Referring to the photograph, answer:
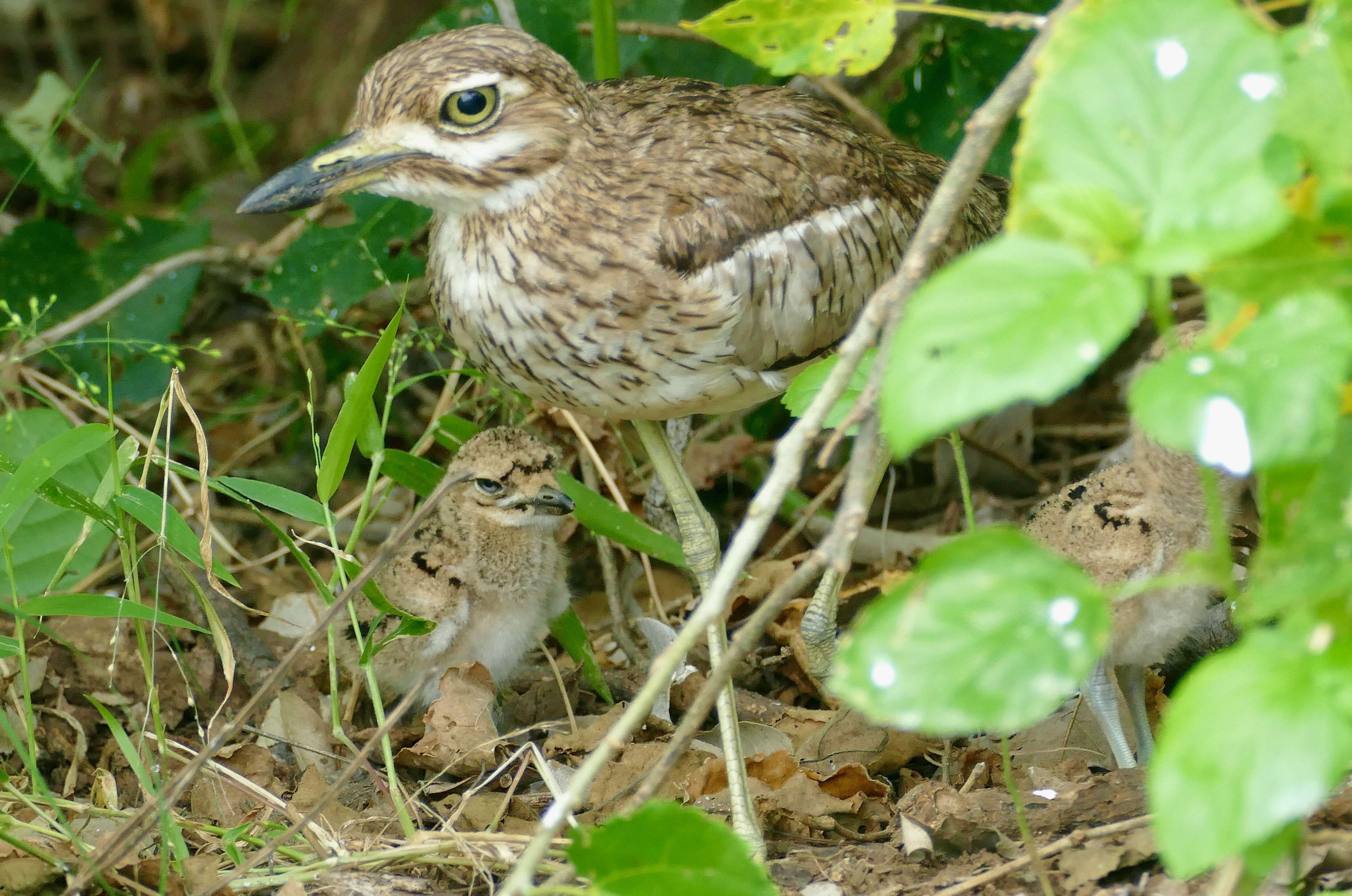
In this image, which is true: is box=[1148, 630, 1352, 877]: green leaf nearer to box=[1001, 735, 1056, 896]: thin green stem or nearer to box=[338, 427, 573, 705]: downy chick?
box=[1001, 735, 1056, 896]: thin green stem

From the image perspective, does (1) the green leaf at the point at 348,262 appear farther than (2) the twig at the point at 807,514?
Yes

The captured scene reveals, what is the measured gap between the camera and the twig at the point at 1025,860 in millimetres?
1628

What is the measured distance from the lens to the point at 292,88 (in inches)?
187

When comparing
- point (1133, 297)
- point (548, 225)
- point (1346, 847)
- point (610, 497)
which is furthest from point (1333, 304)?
point (610, 497)

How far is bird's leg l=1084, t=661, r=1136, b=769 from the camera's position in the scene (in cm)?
204

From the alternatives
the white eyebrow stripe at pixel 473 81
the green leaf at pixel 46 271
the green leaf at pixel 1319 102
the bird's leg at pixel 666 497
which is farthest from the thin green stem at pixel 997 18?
the green leaf at pixel 46 271

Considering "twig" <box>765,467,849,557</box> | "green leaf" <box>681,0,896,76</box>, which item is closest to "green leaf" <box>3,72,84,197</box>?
"twig" <box>765,467,849,557</box>

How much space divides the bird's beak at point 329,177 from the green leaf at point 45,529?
21.3 inches

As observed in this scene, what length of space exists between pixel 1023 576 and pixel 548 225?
1.29 meters

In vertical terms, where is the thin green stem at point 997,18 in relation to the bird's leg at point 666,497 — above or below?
above

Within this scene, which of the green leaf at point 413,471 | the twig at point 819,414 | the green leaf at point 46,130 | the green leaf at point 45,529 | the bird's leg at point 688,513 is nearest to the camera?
the twig at point 819,414

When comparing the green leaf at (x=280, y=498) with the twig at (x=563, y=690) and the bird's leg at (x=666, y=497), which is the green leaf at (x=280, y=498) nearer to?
the twig at (x=563, y=690)

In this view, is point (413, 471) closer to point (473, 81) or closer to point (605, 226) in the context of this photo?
point (605, 226)

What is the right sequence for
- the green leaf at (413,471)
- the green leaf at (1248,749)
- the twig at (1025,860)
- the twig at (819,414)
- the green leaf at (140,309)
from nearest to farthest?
the green leaf at (1248,749) → the twig at (819,414) → the twig at (1025,860) → the green leaf at (413,471) → the green leaf at (140,309)
